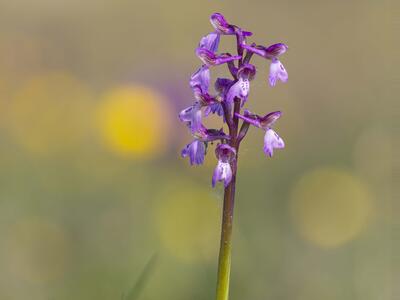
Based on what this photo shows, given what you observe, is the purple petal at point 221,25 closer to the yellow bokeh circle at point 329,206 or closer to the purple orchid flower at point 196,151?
the purple orchid flower at point 196,151

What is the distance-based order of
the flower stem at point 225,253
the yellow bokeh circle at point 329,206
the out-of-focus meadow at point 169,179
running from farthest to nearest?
the yellow bokeh circle at point 329,206 → the out-of-focus meadow at point 169,179 → the flower stem at point 225,253

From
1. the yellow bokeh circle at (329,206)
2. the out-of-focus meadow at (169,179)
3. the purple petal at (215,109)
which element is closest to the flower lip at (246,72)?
the purple petal at (215,109)

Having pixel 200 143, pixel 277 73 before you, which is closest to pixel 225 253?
pixel 200 143

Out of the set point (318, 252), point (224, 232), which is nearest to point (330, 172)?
point (318, 252)

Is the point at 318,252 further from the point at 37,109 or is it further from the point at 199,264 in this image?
the point at 37,109

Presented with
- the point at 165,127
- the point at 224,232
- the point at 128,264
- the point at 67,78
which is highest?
the point at 67,78

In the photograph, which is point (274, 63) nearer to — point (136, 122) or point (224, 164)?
point (224, 164)

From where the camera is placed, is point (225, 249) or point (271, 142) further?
point (271, 142)
